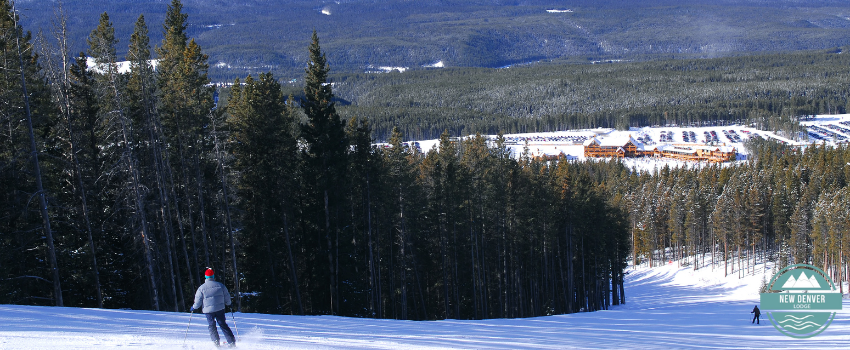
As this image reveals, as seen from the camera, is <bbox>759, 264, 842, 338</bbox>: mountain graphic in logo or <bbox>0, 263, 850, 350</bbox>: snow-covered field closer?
<bbox>0, 263, 850, 350</bbox>: snow-covered field

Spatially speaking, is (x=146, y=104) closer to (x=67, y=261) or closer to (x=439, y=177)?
(x=67, y=261)

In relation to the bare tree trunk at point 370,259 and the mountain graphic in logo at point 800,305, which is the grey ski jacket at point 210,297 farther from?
the mountain graphic in logo at point 800,305

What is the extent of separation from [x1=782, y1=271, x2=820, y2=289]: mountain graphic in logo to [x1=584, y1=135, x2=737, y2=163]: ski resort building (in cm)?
10798

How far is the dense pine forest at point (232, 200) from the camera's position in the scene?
60.1 feet

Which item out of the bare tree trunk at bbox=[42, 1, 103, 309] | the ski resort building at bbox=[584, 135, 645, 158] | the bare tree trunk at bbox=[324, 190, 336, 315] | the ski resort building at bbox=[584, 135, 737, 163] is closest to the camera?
the bare tree trunk at bbox=[42, 1, 103, 309]

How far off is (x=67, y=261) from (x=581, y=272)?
114 ft

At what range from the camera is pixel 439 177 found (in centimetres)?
2942

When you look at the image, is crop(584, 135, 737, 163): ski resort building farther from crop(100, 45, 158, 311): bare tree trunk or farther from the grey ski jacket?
the grey ski jacket

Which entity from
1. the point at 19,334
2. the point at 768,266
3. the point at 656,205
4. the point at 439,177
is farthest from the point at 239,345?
the point at 656,205

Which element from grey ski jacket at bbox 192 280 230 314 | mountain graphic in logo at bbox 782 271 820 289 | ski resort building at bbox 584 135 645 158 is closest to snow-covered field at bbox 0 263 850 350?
grey ski jacket at bbox 192 280 230 314

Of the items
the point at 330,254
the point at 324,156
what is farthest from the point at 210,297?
the point at 324,156

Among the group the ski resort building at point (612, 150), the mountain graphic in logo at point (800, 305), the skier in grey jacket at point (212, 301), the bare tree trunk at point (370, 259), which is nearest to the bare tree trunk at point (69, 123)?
the skier in grey jacket at point (212, 301)

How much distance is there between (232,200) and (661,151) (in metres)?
134

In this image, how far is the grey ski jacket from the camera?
33.2ft
